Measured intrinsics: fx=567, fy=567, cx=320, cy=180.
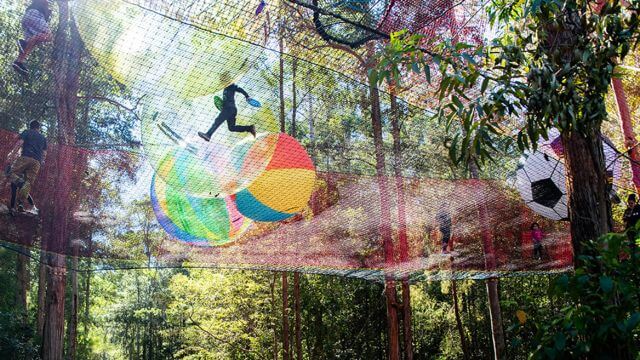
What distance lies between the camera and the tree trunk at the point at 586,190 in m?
1.83

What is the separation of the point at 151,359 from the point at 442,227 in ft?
49.4

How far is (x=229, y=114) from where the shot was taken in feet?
9.71

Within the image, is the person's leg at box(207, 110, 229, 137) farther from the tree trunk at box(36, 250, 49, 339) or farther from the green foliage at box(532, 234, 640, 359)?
the tree trunk at box(36, 250, 49, 339)

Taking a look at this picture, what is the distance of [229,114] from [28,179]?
152cm

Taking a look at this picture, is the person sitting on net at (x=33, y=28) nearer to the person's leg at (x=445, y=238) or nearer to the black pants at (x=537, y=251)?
the person's leg at (x=445, y=238)

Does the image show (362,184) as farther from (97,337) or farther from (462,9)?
(97,337)

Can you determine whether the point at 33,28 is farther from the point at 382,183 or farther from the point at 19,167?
the point at 382,183

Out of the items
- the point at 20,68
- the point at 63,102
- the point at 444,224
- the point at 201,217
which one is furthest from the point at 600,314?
the point at 63,102

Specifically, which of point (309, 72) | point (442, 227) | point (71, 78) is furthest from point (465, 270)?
point (71, 78)

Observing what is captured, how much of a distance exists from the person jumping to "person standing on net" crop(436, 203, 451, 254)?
1.74m

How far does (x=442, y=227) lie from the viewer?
167 inches

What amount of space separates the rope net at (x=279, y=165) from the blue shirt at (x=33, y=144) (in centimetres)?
8

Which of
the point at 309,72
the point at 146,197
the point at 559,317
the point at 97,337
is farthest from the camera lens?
the point at 97,337

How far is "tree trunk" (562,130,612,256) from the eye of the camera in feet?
6.00
